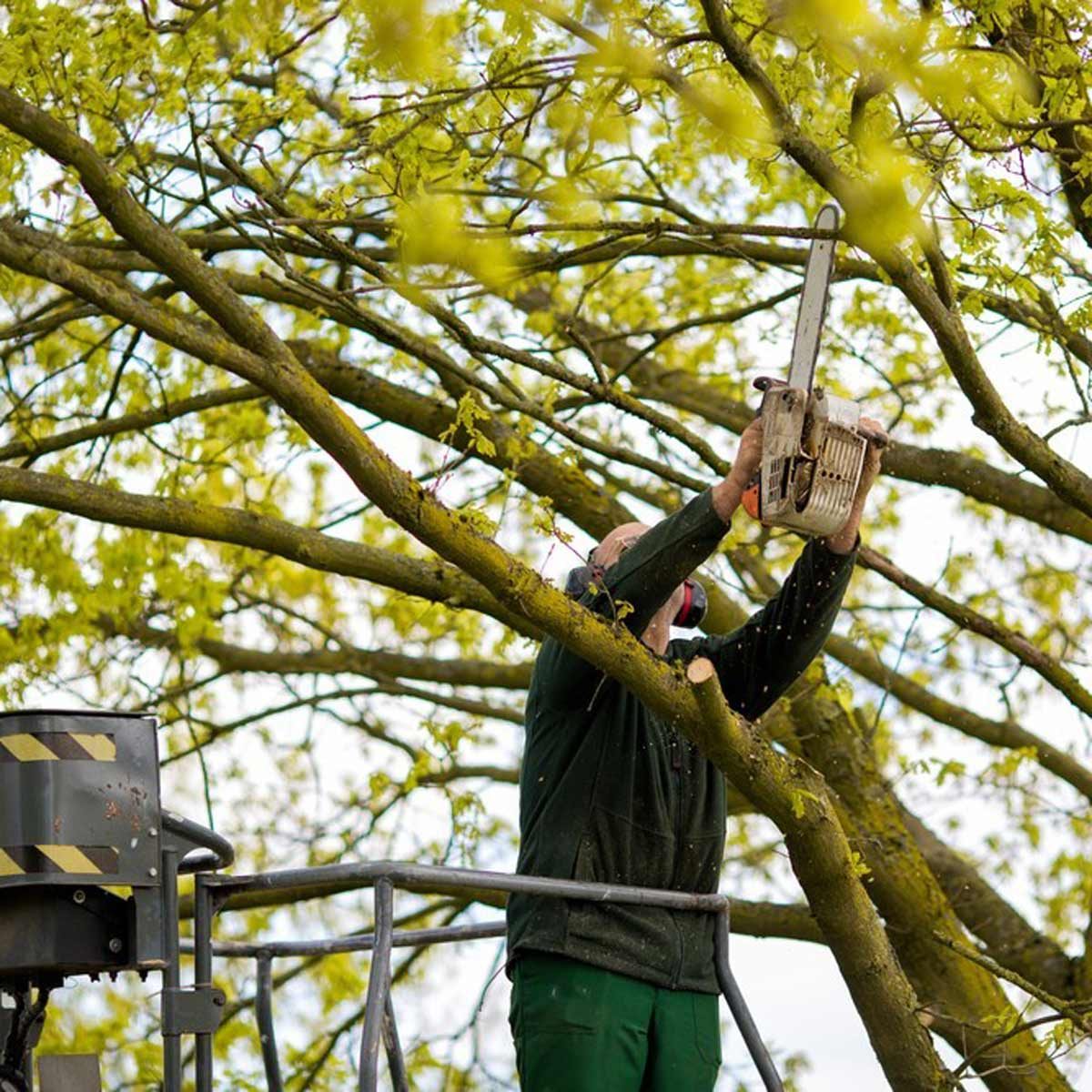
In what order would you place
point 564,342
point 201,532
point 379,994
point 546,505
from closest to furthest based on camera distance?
point 379,994, point 546,505, point 201,532, point 564,342

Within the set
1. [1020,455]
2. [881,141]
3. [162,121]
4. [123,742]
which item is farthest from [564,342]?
[123,742]

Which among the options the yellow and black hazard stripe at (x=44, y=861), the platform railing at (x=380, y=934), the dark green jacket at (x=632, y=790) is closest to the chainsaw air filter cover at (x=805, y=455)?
the dark green jacket at (x=632, y=790)

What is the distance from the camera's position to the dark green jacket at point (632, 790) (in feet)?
13.8

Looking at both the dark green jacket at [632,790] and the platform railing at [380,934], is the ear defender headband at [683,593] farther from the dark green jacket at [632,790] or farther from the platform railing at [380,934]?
the platform railing at [380,934]

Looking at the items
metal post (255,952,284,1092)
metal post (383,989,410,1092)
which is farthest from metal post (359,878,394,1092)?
metal post (255,952,284,1092)

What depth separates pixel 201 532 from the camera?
6.06 m

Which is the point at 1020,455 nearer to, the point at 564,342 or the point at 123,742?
the point at 123,742

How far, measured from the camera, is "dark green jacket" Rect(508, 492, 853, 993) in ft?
13.8

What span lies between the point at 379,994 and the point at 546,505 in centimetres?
146

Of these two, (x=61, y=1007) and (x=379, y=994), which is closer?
(x=379, y=994)

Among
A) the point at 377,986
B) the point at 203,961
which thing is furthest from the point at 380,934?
the point at 203,961

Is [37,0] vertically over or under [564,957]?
over

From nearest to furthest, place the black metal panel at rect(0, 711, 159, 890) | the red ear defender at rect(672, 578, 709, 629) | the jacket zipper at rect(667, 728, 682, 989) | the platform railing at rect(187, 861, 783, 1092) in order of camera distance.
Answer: the platform railing at rect(187, 861, 783, 1092), the black metal panel at rect(0, 711, 159, 890), the jacket zipper at rect(667, 728, 682, 989), the red ear defender at rect(672, 578, 709, 629)

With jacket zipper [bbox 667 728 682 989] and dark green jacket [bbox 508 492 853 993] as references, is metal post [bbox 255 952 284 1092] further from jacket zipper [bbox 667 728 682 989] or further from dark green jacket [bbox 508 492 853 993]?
jacket zipper [bbox 667 728 682 989]
